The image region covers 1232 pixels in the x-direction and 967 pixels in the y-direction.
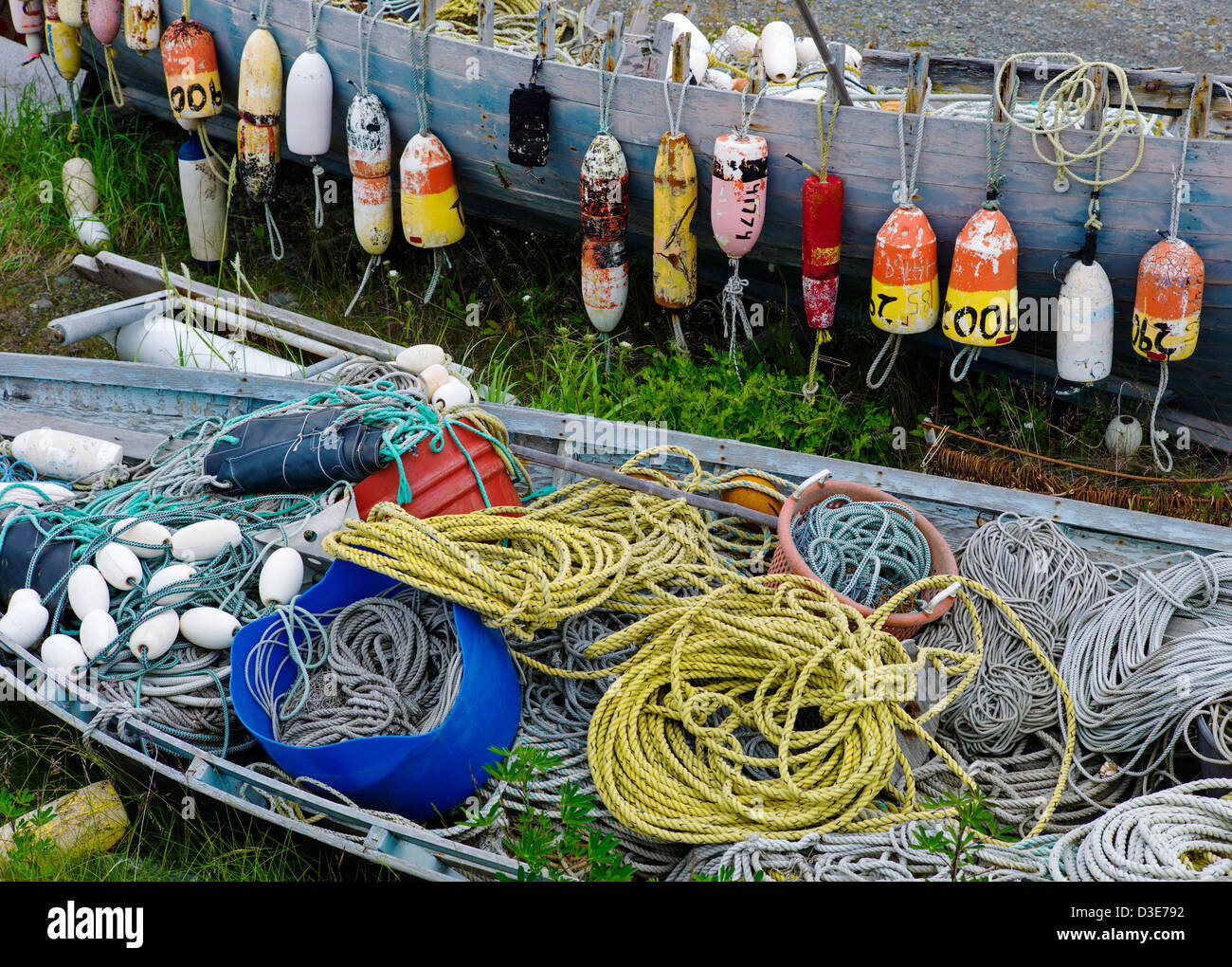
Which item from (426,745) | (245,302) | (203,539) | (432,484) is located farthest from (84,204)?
(426,745)

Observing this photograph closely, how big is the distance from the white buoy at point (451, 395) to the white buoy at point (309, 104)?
2277 millimetres

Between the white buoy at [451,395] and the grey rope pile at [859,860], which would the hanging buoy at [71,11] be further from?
the grey rope pile at [859,860]

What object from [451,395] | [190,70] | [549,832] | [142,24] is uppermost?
[142,24]

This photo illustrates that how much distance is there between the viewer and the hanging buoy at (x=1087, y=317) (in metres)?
4.25

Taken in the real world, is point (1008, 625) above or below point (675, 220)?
below

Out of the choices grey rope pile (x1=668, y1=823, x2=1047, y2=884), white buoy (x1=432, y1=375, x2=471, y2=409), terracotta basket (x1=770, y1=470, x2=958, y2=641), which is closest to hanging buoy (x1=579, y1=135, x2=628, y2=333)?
white buoy (x1=432, y1=375, x2=471, y2=409)

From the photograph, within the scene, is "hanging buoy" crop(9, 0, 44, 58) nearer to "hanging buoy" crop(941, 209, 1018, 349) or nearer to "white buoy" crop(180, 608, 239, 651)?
"white buoy" crop(180, 608, 239, 651)

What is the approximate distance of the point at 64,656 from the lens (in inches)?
128

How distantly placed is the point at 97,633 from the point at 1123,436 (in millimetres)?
4012

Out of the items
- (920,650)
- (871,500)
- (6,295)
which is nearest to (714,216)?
(871,500)

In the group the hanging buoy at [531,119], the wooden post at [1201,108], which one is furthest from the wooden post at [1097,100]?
the hanging buoy at [531,119]

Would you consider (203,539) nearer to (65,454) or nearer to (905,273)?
(65,454)

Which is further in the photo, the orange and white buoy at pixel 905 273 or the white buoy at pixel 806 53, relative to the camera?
the white buoy at pixel 806 53
